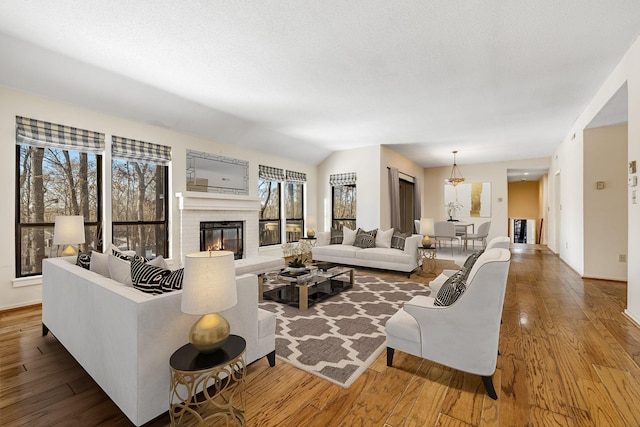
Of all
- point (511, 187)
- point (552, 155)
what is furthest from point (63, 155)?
point (511, 187)

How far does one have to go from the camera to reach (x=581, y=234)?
475 cm

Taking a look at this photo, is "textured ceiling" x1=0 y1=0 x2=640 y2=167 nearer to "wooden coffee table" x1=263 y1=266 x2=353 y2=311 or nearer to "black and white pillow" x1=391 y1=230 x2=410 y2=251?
"black and white pillow" x1=391 y1=230 x2=410 y2=251

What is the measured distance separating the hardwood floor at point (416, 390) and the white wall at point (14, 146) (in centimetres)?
91

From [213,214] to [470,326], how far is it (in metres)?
4.63

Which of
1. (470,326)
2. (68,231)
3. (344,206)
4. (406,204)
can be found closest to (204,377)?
(470,326)

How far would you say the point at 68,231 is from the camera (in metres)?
3.01

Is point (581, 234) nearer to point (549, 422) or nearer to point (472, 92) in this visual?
point (472, 92)

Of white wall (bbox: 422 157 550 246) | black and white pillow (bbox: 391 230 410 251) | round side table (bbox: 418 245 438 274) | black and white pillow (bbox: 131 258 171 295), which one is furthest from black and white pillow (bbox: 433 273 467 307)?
white wall (bbox: 422 157 550 246)

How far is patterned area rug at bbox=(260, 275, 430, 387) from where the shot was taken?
6.79 ft

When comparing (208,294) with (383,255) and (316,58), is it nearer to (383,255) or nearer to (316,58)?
(316,58)

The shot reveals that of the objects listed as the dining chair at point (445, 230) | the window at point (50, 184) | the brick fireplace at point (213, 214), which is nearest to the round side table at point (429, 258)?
the dining chair at point (445, 230)

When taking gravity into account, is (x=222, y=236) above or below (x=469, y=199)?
below

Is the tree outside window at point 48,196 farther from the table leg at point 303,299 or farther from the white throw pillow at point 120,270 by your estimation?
the table leg at point 303,299

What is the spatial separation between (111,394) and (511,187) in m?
13.8
